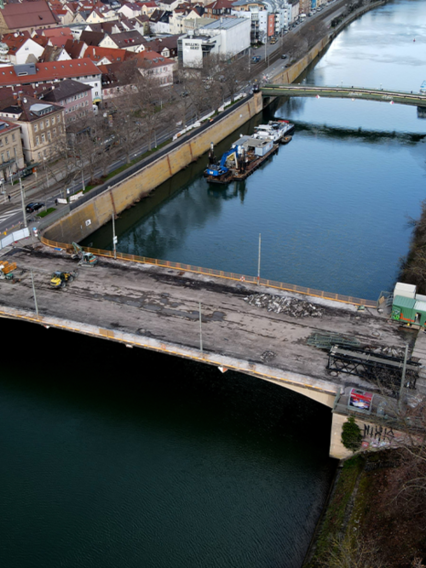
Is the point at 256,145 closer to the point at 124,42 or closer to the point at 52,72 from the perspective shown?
the point at 52,72

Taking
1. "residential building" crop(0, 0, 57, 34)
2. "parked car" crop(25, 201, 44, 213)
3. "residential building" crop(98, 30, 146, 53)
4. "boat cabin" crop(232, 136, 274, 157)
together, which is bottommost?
"boat cabin" crop(232, 136, 274, 157)

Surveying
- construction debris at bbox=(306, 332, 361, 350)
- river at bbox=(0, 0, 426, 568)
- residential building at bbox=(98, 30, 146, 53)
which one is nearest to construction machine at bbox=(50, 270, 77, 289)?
river at bbox=(0, 0, 426, 568)

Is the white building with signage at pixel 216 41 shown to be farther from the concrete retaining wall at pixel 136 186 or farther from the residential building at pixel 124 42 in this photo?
the concrete retaining wall at pixel 136 186

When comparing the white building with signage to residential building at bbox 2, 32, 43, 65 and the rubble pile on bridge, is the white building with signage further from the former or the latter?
the rubble pile on bridge

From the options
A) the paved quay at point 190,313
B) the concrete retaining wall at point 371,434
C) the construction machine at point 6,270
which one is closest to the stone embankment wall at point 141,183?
the construction machine at point 6,270

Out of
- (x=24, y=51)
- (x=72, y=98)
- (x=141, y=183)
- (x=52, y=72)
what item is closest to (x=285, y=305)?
(x=141, y=183)

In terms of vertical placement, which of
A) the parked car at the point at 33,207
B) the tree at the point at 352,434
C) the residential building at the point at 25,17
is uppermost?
the residential building at the point at 25,17

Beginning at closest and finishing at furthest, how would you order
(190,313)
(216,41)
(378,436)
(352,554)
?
1. (352,554)
2. (378,436)
3. (190,313)
4. (216,41)
